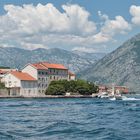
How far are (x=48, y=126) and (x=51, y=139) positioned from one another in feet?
30.8

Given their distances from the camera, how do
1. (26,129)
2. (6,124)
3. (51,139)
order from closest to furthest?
(51,139) → (26,129) → (6,124)

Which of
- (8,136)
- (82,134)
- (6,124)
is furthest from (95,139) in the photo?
(6,124)

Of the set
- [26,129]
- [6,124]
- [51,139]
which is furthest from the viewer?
[6,124]

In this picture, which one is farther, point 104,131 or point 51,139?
point 104,131

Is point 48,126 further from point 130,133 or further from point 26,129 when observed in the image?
point 130,133

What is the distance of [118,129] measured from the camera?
46188 millimetres

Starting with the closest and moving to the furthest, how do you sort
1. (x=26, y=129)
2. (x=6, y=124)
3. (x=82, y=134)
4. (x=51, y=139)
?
(x=51, y=139) < (x=82, y=134) < (x=26, y=129) < (x=6, y=124)

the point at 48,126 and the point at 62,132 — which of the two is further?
the point at 48,126

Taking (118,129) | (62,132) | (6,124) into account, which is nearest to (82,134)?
(62,132)

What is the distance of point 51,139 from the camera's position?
38750 millimetres

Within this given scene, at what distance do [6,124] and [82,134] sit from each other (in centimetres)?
1194

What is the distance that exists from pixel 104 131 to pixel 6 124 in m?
11.9

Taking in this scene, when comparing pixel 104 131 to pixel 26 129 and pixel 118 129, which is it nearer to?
pixel 118 129

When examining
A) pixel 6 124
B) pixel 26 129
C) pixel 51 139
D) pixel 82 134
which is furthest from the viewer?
pixel 6 124
